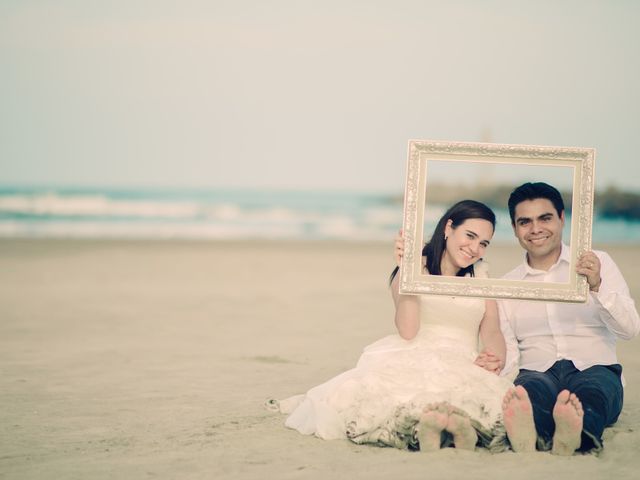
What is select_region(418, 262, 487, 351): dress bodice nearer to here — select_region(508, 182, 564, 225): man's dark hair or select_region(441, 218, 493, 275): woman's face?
select_region(441, 218, 493, 275): woman's face

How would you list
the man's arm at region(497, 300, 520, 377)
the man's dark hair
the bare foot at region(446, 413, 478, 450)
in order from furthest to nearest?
the man's arm at region(497, 300, 520, 377) → the man's dark hair → the bare foot at region(446, 413, 478, 450)

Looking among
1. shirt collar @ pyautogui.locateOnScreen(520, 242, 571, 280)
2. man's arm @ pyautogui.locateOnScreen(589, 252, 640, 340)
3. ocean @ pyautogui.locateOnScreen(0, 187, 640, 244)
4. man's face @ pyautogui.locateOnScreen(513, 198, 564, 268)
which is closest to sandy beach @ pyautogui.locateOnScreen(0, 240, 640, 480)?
man's arm @ pyautogui.locateOnScreen(589, 252, 640, 340)

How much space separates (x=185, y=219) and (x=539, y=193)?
998 inches

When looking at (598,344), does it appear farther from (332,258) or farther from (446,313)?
(332,258)

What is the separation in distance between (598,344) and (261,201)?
36148 millimetres

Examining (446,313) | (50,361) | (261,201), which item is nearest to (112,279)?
(50,361)

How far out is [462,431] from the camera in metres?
4.68

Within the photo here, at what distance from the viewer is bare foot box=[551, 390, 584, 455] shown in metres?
4.51

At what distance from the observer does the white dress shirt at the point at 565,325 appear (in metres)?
4.98

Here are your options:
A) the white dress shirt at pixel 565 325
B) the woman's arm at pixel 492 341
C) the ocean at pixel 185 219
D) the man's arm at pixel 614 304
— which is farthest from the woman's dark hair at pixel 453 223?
the ocean at pixel 185 219

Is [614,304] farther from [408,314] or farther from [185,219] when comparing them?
[185,219]

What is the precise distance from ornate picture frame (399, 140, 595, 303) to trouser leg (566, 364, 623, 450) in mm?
442

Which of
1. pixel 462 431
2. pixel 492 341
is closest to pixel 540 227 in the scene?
pixel 492 341

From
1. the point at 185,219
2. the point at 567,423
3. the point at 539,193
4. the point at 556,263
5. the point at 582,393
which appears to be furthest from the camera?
the point at 185,219
